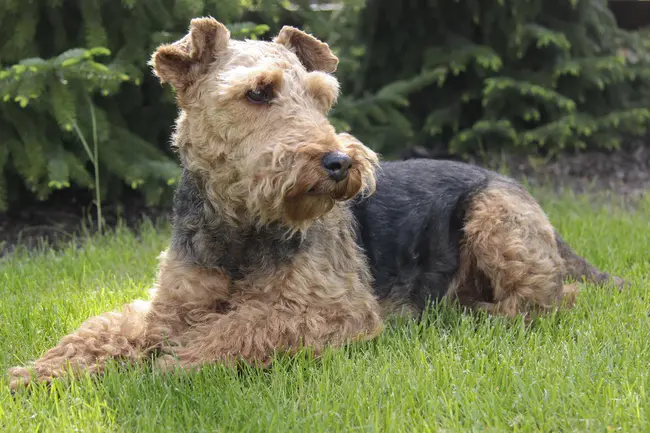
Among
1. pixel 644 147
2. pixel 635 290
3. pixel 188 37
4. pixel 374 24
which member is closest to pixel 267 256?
pixel 188 37

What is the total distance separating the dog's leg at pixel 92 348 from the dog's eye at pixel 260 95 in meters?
1.18

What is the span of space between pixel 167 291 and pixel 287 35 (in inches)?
58.1

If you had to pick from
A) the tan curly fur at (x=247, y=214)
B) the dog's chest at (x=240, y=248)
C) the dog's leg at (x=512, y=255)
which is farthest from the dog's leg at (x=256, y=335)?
the dog's leg at (x=512, y=255)

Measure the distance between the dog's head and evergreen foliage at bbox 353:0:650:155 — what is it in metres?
3.37

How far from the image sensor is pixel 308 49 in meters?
3.77

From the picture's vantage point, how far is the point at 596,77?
6930mm

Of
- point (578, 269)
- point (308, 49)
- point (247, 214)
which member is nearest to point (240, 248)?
point (247, 214)

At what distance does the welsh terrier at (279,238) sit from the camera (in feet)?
9.94

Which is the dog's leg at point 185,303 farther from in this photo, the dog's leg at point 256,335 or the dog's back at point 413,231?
the dog's back at point 413,231

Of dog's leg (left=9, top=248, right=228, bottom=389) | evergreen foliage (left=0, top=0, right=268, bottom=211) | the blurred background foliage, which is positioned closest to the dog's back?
dog's leg (left=9, top=248, right=228, bottom=389)

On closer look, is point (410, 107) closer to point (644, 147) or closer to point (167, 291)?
point (644, 147)

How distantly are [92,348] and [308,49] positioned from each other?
187 cm

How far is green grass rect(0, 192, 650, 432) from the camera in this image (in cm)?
Answer: 259

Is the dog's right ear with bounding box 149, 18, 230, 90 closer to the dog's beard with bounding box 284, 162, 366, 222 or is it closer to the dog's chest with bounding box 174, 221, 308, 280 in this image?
the dog's chest with bounding box 174, 221, 308, 280
